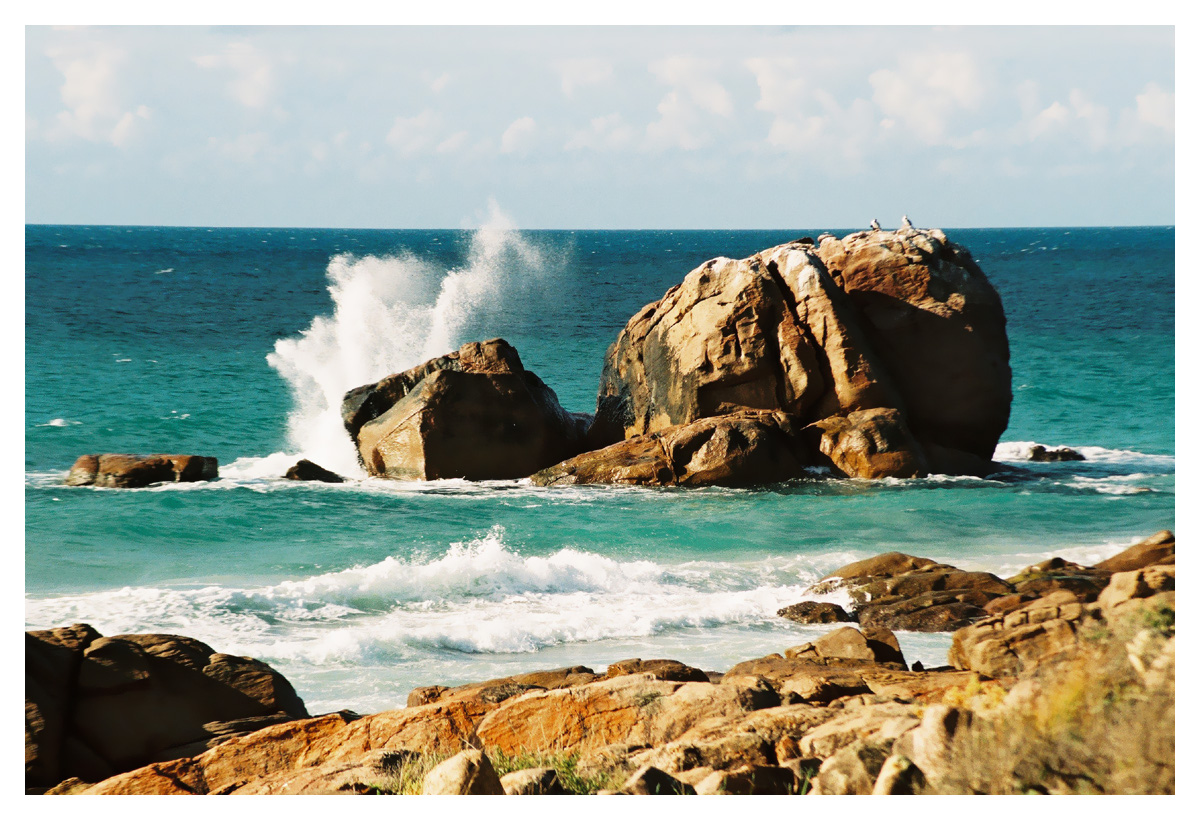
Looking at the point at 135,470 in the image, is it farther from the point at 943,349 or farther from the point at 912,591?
the point at 943,349

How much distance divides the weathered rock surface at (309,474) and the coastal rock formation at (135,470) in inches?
40.5

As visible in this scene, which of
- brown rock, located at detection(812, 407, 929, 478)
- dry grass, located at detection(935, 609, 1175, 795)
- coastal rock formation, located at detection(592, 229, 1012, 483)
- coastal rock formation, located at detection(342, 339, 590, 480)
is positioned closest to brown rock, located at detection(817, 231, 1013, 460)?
coastal rock formation, located at detection(592, 229, 1012, 483)

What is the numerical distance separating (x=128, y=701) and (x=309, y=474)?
8561 millimetres

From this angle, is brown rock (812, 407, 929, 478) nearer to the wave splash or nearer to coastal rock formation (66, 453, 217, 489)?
the wave splash

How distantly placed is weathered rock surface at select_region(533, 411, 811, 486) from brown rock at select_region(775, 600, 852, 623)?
4.82m

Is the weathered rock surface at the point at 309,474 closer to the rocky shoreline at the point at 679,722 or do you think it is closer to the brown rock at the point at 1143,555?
the rocky shoreline at the point at 679,722

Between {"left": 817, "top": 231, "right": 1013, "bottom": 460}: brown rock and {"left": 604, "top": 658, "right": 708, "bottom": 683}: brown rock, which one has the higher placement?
{"left": 817, "top": 231, "right": 1013, "bottom": 460}: brown rock

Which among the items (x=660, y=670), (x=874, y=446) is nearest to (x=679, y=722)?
(x=660, y=670)

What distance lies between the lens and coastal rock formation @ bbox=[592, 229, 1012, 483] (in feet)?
45.0

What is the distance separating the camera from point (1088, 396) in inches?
643

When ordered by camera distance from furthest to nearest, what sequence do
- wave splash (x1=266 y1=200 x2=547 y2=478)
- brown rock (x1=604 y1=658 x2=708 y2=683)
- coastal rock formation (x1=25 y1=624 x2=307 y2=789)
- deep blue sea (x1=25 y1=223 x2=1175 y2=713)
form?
wave splash (x1=266 y1=200 x2=547 y2=478) < deep blue sea (x1=25 y1=223 x2=1175 y2=713) < brown rock (x1=604 y1=658 x2=708 y2=683) < coastal rock formation (x1=25 y1=624 x2=307 y2=789)

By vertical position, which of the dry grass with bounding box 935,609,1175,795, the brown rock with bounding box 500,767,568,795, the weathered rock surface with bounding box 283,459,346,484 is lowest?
the weathered rock surface with bounding box 283,459,346,484
